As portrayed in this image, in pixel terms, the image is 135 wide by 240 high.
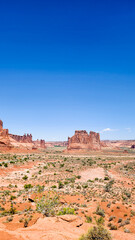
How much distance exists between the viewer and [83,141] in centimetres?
10025

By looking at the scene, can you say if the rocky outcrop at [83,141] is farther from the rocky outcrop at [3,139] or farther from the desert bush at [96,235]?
the desert bush at [96,235]

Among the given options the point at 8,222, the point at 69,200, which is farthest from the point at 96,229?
the point at 69,200

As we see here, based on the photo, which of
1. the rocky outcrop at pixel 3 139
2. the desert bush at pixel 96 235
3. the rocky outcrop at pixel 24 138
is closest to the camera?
the desert bush at pixel 96 235

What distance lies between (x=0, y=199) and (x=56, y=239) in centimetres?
1079

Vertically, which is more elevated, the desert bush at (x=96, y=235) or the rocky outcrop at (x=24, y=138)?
the rocky outcrop at (x=24, y=138)

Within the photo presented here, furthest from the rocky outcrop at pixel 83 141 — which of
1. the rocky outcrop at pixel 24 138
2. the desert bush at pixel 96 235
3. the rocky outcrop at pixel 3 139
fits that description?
the desert bush at pixel 96 235

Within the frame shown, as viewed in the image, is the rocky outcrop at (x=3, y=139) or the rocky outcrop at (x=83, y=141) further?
the rocky outcrop at (x=83, y=141)

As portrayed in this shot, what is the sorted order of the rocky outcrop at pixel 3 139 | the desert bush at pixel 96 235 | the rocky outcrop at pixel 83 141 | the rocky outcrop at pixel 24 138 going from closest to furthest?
1. the desert bush at pixel 96 235
2. the rocky outcrop at pixel 3 139
3. the rocky outcrop at pixel 83 141
4. the rocky outcrop at pixel 24 138

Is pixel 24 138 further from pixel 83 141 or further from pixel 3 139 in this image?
pixel 3 139

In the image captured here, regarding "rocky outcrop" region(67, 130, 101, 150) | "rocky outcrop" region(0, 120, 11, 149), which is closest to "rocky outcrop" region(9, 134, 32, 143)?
"rocky outcrop" region(67, 130, 101, 150)

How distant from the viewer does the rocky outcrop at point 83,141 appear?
98037 mm

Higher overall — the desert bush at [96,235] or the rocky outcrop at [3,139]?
the rocky outcrop at [3,139]

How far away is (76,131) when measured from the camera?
101812 millimetres

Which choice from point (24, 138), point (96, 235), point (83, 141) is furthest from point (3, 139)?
point (24, 138)
